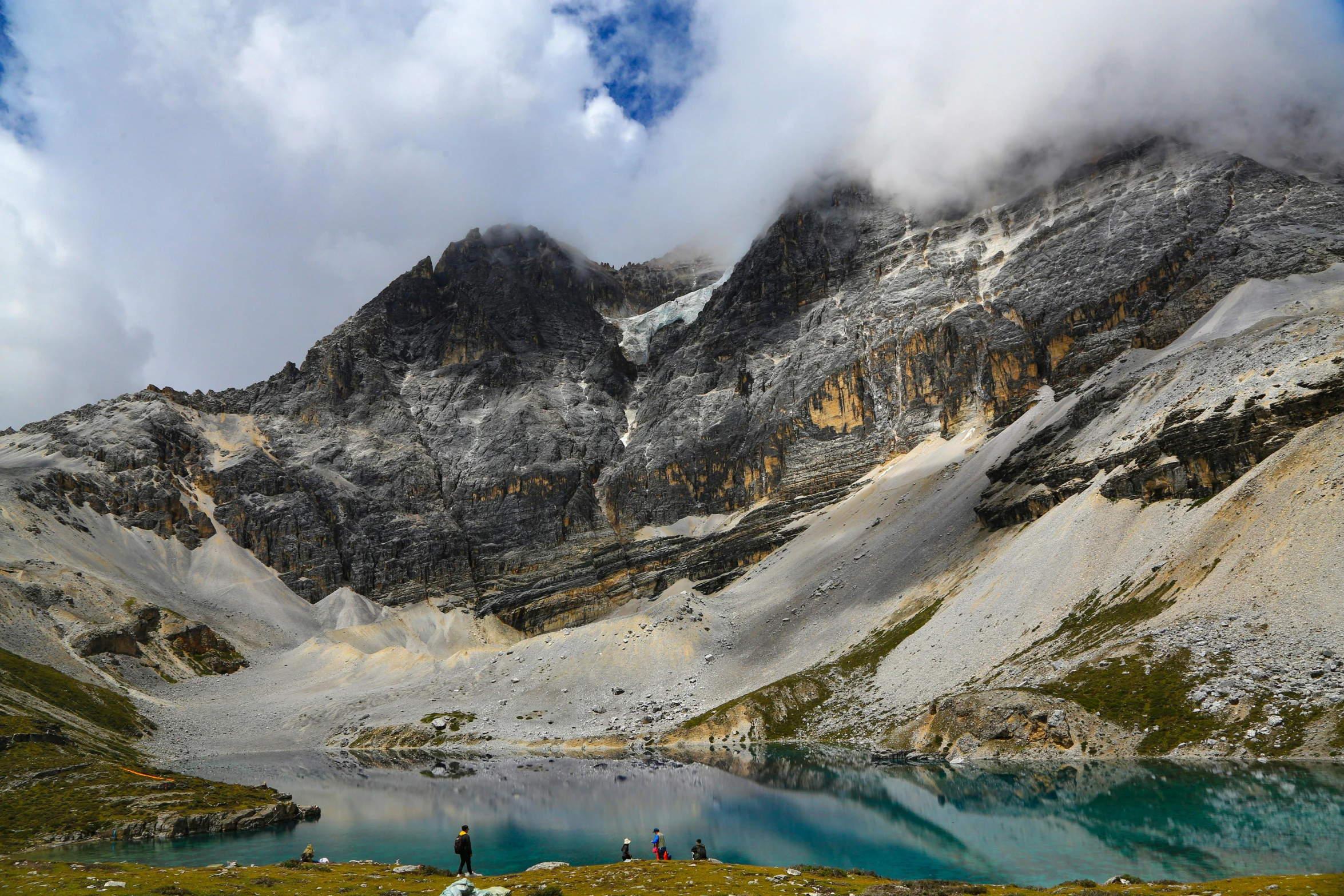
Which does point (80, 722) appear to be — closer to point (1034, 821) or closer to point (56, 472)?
point (1034, 821)

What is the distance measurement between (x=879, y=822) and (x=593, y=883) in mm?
24161

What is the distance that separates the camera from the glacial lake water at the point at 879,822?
3409 centimetres

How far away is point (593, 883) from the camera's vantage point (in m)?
28.6

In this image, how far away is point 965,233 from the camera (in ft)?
643

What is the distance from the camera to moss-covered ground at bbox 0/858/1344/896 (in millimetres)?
24750

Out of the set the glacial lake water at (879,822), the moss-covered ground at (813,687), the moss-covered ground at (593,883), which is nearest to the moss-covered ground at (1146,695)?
the glacial lake water at (879,822)

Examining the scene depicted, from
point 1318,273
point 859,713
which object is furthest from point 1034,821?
point 1318,273

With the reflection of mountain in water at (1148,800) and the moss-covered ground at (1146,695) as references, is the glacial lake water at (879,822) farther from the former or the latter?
the moss-covered ground at (1146,695)

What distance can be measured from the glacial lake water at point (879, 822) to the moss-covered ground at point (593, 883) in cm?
572

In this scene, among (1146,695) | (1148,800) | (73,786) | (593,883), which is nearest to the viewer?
(593,883)

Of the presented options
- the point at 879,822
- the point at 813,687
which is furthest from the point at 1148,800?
the point at 813,687

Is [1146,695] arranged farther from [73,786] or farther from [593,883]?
[73,786]

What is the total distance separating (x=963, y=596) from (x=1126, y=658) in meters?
32.1

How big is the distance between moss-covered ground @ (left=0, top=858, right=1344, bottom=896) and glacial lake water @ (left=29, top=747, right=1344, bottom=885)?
5.72 metres
